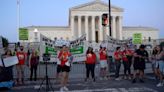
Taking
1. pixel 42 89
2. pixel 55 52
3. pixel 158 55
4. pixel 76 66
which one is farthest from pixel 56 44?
pixel 76 66

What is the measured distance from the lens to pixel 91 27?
100000 millimetres

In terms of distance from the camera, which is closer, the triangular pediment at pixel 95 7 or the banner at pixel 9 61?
the banner at pixel 9 61

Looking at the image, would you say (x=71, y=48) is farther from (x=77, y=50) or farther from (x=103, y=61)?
(x=103, y=61)

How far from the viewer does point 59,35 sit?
332 ft

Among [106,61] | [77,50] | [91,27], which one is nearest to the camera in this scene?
[77,50]

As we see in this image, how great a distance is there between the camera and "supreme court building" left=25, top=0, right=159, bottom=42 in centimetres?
9719

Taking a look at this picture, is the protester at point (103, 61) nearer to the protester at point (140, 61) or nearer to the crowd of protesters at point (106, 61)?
the crowd of protesters at point (106, 61)

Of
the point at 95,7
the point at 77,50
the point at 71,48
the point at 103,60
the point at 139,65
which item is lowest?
the point at 139,65

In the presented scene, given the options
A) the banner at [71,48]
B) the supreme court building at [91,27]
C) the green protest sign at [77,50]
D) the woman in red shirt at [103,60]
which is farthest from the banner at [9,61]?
the supreme court building at [91,27]

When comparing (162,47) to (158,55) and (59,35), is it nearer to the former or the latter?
(158,55)

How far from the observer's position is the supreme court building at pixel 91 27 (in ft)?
319

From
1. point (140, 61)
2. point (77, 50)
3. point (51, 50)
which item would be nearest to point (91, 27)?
point (77, 50)

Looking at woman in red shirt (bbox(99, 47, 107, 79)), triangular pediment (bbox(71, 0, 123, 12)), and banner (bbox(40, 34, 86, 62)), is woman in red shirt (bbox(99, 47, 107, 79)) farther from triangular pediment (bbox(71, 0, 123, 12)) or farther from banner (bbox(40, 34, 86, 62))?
triangular pediment (bbox(71, 0, 123, 12))

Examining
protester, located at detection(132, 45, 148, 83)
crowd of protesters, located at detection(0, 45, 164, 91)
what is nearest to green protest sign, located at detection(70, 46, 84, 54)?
crowd of protesters, located at detection(0, 45, 164, 91)
